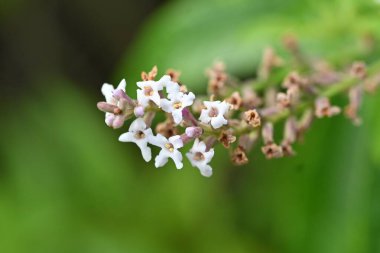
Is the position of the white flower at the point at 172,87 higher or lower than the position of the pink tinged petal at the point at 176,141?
higher

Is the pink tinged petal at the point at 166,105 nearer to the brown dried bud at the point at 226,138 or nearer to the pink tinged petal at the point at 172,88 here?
the pink tinged petal at the point at 172,88

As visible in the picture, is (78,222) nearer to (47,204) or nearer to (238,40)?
(47,204)

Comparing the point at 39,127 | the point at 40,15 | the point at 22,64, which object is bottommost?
the point at 39,127

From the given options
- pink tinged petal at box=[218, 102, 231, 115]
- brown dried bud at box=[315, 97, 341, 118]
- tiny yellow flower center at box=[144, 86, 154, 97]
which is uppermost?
brown dried bud at box=[315, 97, 341, 118]

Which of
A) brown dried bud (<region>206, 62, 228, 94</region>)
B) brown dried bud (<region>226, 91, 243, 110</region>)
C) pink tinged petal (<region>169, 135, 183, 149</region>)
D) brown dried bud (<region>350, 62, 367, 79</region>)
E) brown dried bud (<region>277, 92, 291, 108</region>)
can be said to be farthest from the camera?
brown dried bud (<region>350, 62, 367, 79</region>)

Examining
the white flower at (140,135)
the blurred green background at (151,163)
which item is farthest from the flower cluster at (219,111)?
the blurred green background at (151,163)

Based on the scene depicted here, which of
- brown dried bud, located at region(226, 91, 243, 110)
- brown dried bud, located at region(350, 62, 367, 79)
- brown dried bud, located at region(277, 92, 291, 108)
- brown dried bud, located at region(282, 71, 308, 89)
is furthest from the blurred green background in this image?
brown dried bud, located at region(226, 91, 243, 110)

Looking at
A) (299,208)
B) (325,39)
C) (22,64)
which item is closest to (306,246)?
(299,208)

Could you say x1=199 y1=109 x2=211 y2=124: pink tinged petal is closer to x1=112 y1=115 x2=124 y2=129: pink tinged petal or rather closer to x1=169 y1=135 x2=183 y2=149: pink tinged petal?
x1=169 y1=135 x2=183 y2=149: pink tinged petal
